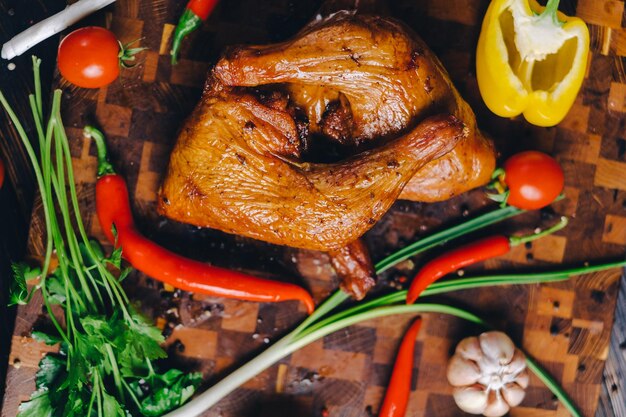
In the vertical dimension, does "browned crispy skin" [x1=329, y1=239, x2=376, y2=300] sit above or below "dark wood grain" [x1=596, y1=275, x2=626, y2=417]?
above

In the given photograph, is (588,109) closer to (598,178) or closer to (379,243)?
(598,178)

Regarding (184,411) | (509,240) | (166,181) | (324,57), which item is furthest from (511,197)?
(184,411)

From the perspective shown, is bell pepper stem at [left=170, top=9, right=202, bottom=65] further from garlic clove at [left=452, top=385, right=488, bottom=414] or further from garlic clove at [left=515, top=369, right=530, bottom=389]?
garlic clove at [left=515, top=369, right=530, bottom=389]

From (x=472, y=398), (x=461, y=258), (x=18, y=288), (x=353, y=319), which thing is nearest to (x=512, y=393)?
(x=472, y=398)

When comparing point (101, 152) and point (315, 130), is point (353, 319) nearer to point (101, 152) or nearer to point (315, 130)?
point (315, 130)

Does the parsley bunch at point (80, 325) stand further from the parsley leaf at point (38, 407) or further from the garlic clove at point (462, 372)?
the garlic clove at point (462, 372)

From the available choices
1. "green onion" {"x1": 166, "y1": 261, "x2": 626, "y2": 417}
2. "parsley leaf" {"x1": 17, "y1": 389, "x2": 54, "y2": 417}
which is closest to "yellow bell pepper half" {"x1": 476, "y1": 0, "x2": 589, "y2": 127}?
"green onion" {"x1": 166, "y1": 261, "x2": 626, "y2": 417}
